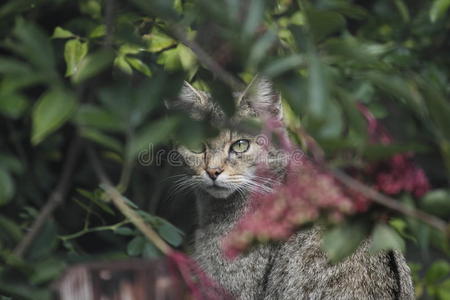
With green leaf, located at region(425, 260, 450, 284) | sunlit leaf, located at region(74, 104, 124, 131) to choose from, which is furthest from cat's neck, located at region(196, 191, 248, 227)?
sunlit leaf, located at region(74, 104, 124, 131)

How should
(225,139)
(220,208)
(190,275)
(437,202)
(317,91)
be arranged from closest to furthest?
(317,91), (437,202), (190,275), (225,139), (220,208)

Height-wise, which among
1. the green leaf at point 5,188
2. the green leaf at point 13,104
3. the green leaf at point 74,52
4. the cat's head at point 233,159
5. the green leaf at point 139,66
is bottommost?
the cat's head at point 233,159

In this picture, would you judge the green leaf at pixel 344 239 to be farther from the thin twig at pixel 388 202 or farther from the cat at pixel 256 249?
the cat at pixel 256 249

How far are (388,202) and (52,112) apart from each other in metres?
0.67

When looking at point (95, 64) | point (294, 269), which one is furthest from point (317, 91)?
point (294, 269)

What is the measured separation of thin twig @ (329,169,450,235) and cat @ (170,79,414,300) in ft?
3.78

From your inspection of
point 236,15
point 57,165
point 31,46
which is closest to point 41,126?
point 31,46

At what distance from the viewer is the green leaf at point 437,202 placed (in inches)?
59.7

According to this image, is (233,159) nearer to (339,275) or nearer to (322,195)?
(339,275)

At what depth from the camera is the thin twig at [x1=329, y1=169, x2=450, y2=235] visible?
1.49 metres

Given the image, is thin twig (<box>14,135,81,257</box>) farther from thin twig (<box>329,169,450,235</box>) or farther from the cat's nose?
the cat's nose

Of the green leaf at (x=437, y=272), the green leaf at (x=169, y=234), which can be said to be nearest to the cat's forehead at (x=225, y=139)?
the green leaf at (x=169, y=234)

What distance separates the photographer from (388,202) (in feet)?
4.96

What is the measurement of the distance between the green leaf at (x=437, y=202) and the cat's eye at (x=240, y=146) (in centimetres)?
194
